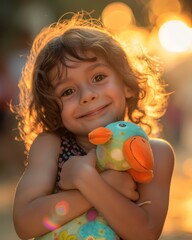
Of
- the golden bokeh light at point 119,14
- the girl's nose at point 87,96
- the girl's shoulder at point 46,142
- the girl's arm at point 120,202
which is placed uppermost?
the golden bokeh light at point 119,14

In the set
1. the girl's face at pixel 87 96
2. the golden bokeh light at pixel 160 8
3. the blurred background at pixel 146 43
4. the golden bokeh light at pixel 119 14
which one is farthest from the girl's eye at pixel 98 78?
the golden bokeh light at pixel 160 8

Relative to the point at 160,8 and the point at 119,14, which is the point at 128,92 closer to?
the point at 119,14

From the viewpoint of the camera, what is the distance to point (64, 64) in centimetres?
364

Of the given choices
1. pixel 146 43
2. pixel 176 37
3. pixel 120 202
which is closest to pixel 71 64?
pixel 120 202

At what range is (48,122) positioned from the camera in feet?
12.7

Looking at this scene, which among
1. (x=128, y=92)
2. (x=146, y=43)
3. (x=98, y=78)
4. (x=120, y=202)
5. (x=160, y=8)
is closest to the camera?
(x=120, y=202)

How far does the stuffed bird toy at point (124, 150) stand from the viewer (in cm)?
320

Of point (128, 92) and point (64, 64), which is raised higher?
point (64, 64)

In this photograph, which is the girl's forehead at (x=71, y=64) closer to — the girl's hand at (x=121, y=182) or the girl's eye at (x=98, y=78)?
the girl's eye at (x=98, y=78)

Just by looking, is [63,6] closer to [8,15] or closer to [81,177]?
[8,15]

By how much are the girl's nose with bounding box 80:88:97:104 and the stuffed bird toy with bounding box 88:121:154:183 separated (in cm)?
27

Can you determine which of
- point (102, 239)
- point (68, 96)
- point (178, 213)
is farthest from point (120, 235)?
point (178, 213)

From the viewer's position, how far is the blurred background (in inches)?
393

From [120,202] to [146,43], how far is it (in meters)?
7.23
